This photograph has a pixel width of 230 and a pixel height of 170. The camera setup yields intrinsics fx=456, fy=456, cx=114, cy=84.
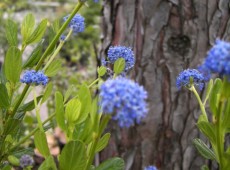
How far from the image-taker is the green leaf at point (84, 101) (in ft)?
2.81

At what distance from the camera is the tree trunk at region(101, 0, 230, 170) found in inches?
75.9

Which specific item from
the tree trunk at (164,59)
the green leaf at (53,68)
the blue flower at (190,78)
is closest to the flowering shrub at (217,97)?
the blue flower at (190,78)

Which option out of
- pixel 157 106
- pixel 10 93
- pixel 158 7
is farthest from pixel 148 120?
pixel 10 93

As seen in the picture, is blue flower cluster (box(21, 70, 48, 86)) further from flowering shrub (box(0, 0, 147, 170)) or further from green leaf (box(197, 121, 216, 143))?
green leaf (box(197, 121, 216, 143))

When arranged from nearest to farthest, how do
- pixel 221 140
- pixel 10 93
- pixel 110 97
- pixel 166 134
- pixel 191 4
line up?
pixel 110 97 → pixel 221 140 → pixel 10 93 → pixel 191 4 → pixel 166 134

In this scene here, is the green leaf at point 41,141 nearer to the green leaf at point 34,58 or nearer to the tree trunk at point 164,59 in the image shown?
the green leaf at point 34,58

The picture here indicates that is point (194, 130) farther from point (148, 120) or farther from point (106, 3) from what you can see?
point (106, 3)

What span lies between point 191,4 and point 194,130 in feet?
1.79

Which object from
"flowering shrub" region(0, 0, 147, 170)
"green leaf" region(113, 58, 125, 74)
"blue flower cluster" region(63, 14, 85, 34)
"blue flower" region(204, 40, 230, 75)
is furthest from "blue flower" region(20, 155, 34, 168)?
"blue flower" region(204, 40, 230, 75)

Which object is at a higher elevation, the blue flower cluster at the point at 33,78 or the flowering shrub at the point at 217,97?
the blue flower cluster at the point at 33,78

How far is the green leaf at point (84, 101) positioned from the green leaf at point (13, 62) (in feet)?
0.70

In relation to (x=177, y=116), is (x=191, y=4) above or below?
above

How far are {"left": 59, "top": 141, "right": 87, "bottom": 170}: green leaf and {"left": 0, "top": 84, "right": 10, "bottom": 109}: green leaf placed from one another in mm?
255

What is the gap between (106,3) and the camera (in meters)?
2.12
